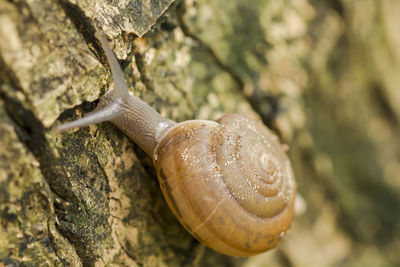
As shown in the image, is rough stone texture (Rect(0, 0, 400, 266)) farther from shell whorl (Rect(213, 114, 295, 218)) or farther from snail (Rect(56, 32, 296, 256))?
shell whorl (Rect(213, 114, 295, 218))

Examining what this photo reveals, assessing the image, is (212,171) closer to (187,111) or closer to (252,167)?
(252,167)

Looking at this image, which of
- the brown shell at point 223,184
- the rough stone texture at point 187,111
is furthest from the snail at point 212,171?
the rough stone texture at point 187,111

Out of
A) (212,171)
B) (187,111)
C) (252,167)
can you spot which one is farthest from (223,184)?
(187,111)

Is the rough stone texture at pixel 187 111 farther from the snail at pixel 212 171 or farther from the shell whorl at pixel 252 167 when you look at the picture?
the shell whorl at pixel 252 167

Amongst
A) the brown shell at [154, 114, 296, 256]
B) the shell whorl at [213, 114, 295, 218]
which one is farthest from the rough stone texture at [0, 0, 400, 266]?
the shell whorl at [213, 114, 295, 218]

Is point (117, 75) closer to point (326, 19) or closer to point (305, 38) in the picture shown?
point (305, 38)

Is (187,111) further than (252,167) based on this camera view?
Yes
